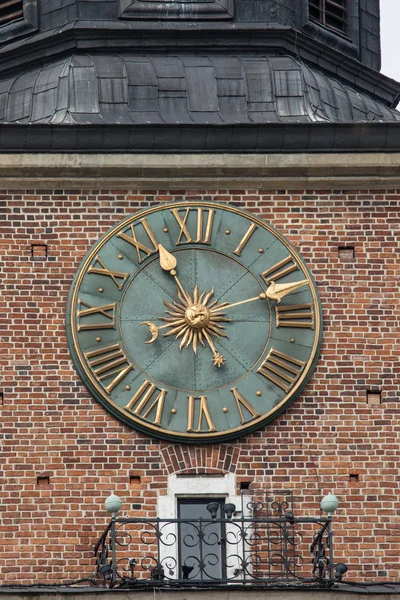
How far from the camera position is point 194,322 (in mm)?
31844

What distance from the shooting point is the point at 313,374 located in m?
32.0

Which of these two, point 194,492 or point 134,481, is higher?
point 134,481

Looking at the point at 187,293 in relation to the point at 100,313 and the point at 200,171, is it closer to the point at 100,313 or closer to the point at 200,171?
the point at 100,313

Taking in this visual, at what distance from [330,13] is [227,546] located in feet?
23.3

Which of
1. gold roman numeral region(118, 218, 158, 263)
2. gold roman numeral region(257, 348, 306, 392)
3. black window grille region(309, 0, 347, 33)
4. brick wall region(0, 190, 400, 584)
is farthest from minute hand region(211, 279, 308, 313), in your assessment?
black window grille region(309, 0, 347, 33)

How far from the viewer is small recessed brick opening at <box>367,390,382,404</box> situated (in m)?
32.0

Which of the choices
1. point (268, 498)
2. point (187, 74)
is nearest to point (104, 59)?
point (187, 74)

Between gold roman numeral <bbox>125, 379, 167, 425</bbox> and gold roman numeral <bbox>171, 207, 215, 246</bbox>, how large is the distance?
161cm

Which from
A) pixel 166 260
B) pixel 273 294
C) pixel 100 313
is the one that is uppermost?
pixel 166 260

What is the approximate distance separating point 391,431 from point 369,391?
49 centimetres

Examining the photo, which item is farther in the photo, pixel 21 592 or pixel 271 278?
pixel 271 278

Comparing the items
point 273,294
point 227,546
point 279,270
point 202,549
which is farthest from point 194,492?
point 279,270

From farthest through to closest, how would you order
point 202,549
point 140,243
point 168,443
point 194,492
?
1. point 140,243
2. point 168,443
3. point 194,492
4. point 202,549

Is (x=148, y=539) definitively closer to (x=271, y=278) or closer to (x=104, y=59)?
(x=271, y=278)
